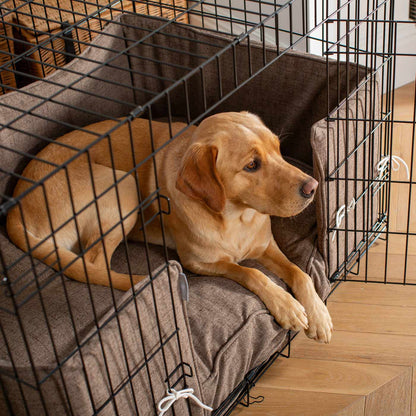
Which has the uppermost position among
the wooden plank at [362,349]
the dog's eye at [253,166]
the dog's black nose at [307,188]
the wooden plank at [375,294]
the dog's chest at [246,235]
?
the dog's eye at [253,166]

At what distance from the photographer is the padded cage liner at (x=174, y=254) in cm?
140

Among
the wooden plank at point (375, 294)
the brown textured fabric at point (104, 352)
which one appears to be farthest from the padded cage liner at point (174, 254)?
the wooden plank at point (375, 294)

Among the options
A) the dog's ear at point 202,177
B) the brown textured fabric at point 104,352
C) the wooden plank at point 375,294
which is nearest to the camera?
the brown textured fabric at point 104,352

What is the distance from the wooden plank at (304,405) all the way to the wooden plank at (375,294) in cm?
44

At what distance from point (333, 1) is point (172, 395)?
8.71 ft

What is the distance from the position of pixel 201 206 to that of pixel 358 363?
716mm

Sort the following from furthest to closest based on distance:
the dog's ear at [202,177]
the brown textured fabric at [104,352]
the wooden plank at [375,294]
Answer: the wooden plank at [375,294], the dog's ear at [202,177], the brown textured fabric at [104,352]

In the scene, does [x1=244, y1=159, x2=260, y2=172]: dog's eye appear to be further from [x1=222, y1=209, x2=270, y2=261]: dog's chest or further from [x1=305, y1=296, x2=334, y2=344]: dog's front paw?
[x1=305, y1=296, x2=334, y2=344]: dog's front paw

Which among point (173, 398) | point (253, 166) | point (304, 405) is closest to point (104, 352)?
point (173, 398)

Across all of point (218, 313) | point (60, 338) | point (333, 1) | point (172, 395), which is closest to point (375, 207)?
point (218, 313)

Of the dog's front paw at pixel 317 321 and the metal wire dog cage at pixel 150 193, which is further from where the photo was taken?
the dog's front paw at pixel 317 321

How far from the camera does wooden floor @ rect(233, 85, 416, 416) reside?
1790 mm

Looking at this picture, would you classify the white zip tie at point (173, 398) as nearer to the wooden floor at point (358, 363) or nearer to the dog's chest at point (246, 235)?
the wooden floor at point (358, 363)

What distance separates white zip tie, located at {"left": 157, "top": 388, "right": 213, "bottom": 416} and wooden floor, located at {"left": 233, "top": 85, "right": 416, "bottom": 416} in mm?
332
